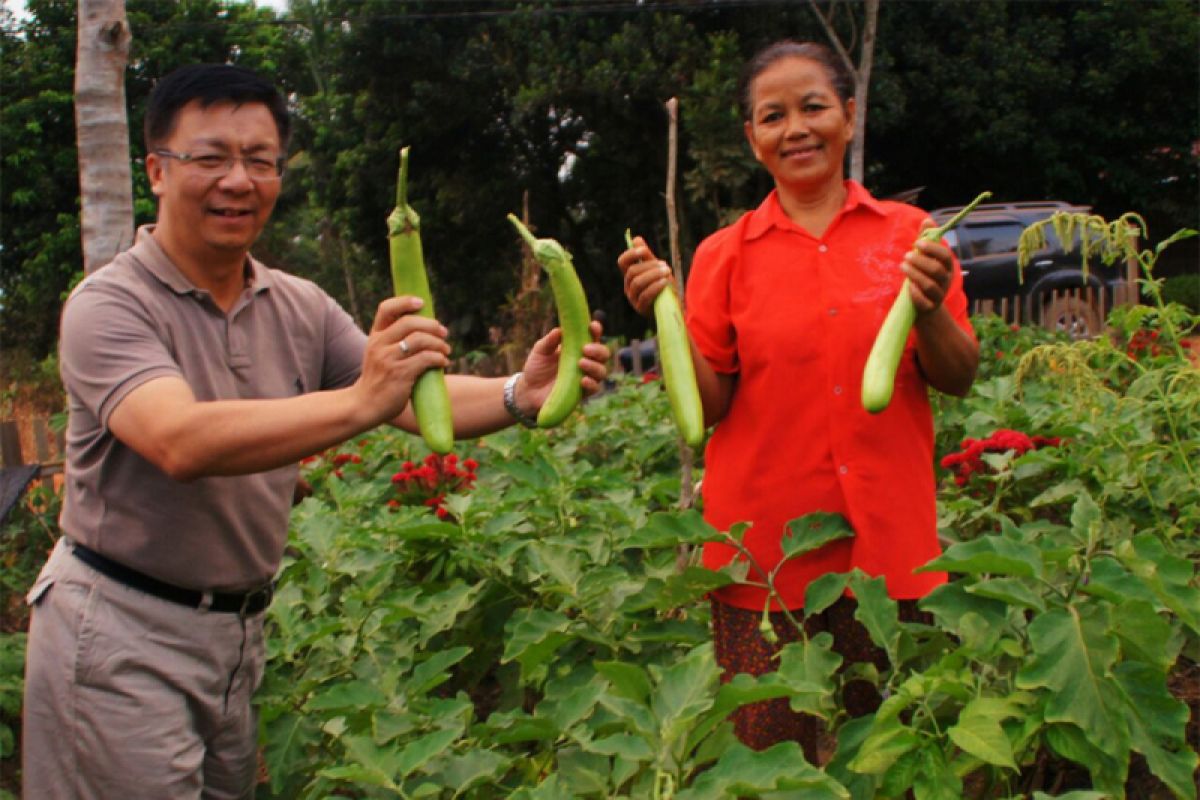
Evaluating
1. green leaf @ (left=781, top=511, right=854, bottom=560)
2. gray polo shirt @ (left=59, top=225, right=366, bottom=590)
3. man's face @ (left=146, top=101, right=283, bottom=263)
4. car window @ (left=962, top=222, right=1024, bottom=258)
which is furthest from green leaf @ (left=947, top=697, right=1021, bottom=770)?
car window @ (left=962, top=222, right=1024, bottom=258)

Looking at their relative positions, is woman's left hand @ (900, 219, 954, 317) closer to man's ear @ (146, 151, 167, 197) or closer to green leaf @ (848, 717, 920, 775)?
green leaf @ (848, 717, 920, 775)

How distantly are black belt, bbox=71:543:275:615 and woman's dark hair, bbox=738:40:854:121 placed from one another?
5.08 feet

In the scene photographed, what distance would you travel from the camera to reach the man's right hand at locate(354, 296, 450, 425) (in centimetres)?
213

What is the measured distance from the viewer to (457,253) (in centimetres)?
2662

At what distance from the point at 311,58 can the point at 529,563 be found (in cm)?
3233

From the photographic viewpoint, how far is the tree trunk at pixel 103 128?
17.5 ft

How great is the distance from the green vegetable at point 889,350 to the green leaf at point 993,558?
295 mm

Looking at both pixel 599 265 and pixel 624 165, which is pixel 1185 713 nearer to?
pixel 624 165

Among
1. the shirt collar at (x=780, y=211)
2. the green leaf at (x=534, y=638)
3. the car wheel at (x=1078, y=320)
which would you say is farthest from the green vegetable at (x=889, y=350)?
the car wheel at (x=1078, y=320)

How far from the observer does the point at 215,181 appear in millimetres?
2434

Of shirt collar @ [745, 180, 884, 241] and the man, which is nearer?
the man

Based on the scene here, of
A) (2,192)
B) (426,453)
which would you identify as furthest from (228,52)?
(426,453)

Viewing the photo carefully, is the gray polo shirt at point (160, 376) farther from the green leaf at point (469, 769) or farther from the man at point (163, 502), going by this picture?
the green leaf at point (469, 769)

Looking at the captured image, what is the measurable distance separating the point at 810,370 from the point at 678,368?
359 mm
